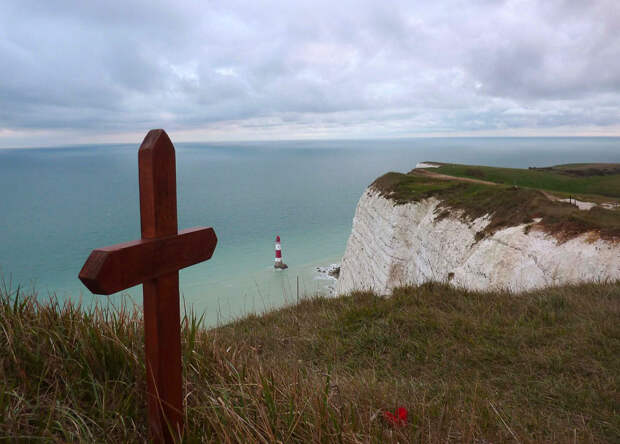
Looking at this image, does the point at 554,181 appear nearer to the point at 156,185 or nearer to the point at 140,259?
the point at 156,185

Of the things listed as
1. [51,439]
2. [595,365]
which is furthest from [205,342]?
[595,365]

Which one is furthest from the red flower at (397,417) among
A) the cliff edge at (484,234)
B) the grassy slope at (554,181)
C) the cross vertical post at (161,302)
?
the grassy slope at (554,181)

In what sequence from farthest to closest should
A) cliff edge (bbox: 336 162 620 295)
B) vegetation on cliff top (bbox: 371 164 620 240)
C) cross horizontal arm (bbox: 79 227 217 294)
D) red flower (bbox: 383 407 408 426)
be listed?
vegetation on cliff top (bbox: 371 164 620 240), cliff edge (bbox: 336 162 620 295), red flower (bbox: 383 407 408 426), cross horizontal arm (bbox: 79 227 217 294)

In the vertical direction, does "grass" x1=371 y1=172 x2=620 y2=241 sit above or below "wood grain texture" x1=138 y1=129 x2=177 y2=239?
below

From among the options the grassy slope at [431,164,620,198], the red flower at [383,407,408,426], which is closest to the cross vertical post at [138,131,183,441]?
the red flower at [383,407,408,426]

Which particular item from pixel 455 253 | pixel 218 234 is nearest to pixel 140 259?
pixel 455 253

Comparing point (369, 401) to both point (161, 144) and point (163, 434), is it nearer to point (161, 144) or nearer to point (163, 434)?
point (163, 434)

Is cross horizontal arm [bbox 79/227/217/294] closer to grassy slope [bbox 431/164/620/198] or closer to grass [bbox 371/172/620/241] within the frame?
grass [bbox 371/172/620/241]
